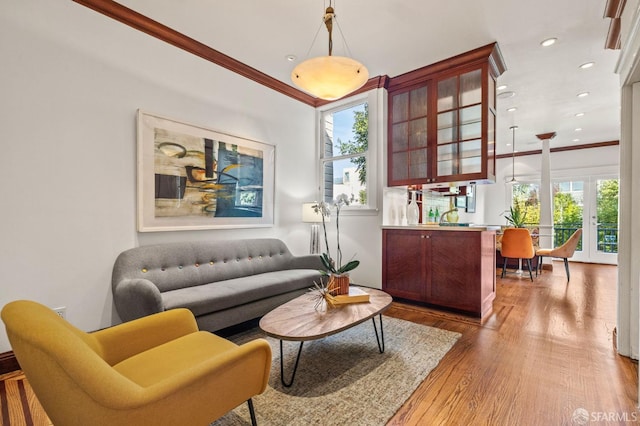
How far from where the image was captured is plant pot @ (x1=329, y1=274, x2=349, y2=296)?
7.45ft

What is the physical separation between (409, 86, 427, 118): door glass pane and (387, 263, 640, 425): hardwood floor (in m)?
2.37

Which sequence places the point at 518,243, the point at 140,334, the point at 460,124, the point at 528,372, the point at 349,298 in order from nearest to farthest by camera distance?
the point at 140,334
the point at 528,372
the point at 349,298
the point at 460,124
the point at 518,243

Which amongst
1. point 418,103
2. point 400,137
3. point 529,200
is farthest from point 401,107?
point 529,200

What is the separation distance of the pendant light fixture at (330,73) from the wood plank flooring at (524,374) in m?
2.10

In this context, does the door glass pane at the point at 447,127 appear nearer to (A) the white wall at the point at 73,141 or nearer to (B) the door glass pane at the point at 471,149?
(B) the door glass pane at the point at 471,149

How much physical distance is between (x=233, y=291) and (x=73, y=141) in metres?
1.70

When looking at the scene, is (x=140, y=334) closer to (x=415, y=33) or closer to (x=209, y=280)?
(x=209, y=280)

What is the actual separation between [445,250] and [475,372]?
1.46 meters

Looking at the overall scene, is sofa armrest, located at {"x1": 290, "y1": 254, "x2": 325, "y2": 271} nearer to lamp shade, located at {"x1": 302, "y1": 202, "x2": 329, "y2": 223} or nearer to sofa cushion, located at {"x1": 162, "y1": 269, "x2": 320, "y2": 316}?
sofa cushion, located at {"x1": 162, "y1": 269, "x2": 320, "y2": 316}

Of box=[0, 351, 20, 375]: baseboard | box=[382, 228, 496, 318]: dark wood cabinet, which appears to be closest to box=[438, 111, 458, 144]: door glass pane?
box=[382, 228, 496, 318]: dark wood cabinet

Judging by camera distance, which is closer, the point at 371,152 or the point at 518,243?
the point at 371,152

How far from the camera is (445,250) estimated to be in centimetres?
325

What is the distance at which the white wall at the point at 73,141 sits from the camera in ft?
6.69

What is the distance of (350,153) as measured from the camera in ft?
13.9
